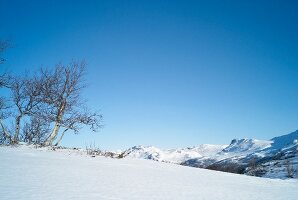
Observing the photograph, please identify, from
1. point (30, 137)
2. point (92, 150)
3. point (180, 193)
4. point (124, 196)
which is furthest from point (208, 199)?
point (30, 137)

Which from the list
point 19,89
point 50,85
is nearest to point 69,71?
point 50,85

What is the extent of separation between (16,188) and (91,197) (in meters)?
1.28

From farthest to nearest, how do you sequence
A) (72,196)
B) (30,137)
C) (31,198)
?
(30,137), (72,196), (31,198)

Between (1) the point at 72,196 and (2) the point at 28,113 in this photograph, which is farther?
(2) the point at 28,113

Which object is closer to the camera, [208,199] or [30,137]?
[208,199]

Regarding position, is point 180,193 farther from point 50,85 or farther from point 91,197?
point 50,85

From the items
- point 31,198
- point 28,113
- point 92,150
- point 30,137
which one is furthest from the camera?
point 30,137

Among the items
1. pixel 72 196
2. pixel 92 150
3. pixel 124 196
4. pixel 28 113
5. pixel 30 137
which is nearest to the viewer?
pixel 72 196

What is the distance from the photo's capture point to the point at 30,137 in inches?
1216

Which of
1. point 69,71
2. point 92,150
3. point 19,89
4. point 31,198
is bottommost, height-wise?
point 31,198

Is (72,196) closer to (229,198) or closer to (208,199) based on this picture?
(208,199)

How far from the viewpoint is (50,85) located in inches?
757

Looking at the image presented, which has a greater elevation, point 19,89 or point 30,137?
point 19,89

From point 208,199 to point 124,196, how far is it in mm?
1830
